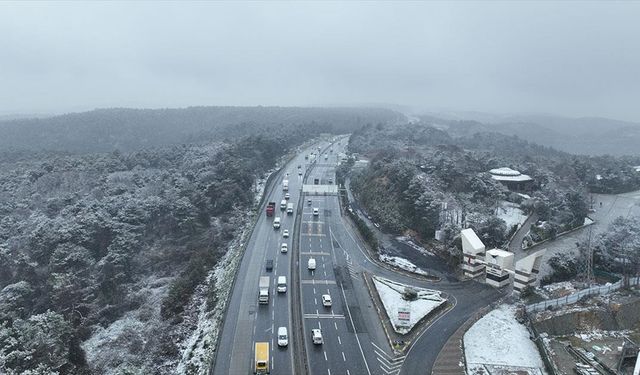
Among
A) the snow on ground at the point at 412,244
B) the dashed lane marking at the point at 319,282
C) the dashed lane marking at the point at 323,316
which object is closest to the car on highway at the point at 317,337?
the dashed lane marking at the point at 323,316

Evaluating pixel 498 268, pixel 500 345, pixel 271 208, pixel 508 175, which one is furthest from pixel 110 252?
pixel 508 175

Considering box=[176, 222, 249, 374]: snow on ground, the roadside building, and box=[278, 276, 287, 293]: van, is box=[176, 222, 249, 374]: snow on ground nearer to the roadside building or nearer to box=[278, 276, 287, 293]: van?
box=[278, 276, 287, 293]: van

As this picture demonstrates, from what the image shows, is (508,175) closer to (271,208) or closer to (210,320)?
(271,208)

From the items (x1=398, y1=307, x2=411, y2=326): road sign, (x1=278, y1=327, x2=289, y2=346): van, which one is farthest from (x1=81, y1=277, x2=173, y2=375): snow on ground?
(x1=398, y1=307, x2=411, y2=326): road sign

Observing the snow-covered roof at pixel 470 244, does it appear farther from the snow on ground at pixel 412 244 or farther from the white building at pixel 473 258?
the snow on ground at pixel 412 244

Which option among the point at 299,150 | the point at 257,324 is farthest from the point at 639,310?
the point at 299,150

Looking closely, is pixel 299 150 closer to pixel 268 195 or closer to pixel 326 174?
pixel 326 174
